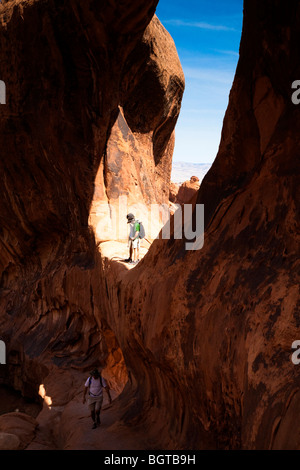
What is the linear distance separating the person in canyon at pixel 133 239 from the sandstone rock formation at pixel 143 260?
0.36m

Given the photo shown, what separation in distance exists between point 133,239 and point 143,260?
44.8 inches

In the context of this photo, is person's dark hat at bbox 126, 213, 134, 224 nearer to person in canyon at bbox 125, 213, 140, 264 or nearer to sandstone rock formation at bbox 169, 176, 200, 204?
person in canyon at bbox 125, 213, 140, 264

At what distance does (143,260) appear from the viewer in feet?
23.1

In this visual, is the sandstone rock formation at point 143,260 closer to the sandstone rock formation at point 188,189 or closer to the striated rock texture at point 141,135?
the striated rock texture at point 141,135

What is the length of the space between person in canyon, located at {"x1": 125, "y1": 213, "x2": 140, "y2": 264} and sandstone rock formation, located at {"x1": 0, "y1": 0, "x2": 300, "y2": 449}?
0.36m

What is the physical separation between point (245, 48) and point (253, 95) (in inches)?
23.4

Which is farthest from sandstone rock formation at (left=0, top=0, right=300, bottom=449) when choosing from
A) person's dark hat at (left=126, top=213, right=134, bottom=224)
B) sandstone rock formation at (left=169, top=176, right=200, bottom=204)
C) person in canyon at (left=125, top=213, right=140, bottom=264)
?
sandstone rock formation at (left=169, top=176, right=200, bottom=204)

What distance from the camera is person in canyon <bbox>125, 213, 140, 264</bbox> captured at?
8.07m

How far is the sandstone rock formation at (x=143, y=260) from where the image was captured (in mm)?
4355

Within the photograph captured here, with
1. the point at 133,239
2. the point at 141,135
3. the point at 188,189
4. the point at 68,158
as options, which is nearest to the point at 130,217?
the point at 133,239

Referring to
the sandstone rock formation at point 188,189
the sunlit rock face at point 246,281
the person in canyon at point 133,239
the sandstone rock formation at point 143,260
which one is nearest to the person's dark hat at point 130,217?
the person in canyon at point 133,239

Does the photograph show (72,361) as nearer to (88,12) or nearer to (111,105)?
(111,105)

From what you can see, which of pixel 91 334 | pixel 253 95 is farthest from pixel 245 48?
pixel 91 334
